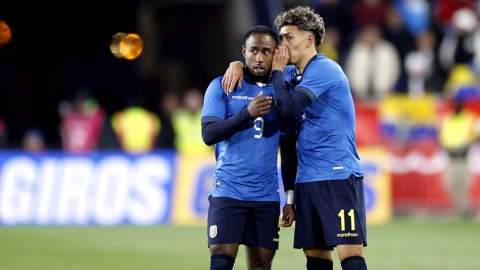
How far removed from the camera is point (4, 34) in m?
20.6

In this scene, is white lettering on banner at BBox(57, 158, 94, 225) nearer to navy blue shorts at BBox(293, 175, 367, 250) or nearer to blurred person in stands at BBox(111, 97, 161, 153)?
blurred person in stands at BBox(111, 97, 161, 153)

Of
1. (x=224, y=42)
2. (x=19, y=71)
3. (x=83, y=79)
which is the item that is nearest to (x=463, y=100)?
(x=224, y=42)

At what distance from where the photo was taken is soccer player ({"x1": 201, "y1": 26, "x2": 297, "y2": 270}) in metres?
4.93

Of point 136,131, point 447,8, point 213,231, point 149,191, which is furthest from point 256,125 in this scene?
point 447,8

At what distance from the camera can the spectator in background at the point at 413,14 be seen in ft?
55.9

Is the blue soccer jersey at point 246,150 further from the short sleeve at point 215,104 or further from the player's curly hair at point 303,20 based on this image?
the player's curly hair at point 303,20

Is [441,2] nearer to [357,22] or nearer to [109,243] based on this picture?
[357,22]

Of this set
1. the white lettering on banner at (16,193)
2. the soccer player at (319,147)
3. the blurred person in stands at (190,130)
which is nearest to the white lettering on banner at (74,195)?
the white lettering on banner at (16,193)

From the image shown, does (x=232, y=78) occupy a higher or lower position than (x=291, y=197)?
higher

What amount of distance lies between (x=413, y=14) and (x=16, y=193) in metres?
10.9

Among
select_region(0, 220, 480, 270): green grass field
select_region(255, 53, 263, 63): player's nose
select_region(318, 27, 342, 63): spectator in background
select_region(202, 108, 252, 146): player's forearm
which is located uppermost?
select_region(318, 27, 342, 63): spectator in background

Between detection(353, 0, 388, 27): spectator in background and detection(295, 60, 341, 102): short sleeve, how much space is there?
40.0ft

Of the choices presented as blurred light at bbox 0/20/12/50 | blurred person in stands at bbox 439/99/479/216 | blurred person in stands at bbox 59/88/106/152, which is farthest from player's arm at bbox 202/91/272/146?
blurred light at bbox 0/20/12/50

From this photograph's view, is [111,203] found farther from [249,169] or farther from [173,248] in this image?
[249,169]
